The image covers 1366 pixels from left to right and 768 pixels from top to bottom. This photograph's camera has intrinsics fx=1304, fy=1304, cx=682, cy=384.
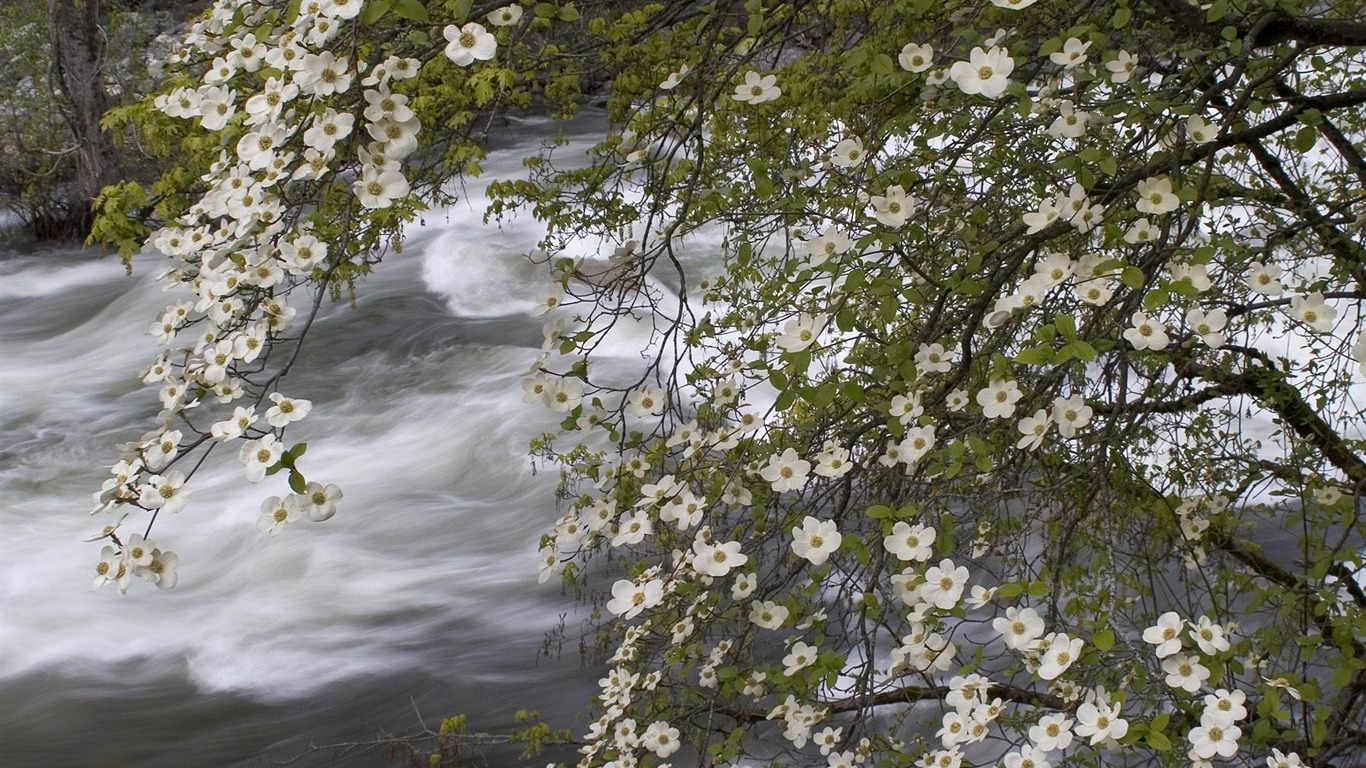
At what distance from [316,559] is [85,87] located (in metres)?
6.15

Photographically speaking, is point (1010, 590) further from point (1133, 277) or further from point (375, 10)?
point (375, 10)

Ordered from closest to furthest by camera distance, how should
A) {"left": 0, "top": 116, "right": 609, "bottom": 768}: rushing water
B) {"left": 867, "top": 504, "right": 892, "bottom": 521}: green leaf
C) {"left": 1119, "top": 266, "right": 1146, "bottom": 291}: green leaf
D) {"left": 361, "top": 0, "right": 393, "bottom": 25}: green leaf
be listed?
{"left": 361, "top": 0, "right": 393, "bottom": 25}: green leaf
{"left": 1119, "top": 266, "right": 1146, "bottom": 291}: green leaf
{"left": 867, "top": 504, "right": 892, "bottom": 521}: green leaf
{"left": 0, "top": 116, "right": 609, "bottom": 768}: rushing water

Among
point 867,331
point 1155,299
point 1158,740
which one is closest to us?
point 1158,740

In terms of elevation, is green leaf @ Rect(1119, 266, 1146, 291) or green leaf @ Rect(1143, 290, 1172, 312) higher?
green leaf @ Rect(1119, 266, 1146, 291)

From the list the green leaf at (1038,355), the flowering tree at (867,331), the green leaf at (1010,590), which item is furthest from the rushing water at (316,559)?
the green leaf at (1038,355)

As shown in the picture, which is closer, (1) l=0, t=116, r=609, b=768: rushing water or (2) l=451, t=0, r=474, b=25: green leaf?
(2) l=451, t=0, r=474, b=25: green leaf

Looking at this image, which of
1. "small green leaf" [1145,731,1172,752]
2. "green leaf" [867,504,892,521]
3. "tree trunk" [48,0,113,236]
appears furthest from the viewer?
"tree trunk" [48,0,113,236]

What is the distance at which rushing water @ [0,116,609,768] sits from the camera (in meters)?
5.30

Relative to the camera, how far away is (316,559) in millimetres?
6480

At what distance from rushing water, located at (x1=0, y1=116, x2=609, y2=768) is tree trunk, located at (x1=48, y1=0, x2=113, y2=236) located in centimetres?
163

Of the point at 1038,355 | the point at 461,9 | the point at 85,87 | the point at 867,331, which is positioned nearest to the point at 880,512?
the point at 1038,355

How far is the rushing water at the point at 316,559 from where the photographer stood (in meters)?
5.30

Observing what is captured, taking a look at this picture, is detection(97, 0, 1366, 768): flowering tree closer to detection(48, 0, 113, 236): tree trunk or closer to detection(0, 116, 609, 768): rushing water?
detection(0, 116, 609, 768): rushing water

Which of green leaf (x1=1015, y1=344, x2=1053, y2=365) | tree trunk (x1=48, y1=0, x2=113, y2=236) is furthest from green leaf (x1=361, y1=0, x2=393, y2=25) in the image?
tree trunk (x1=48, y1=0, x2=113, y2=236)
